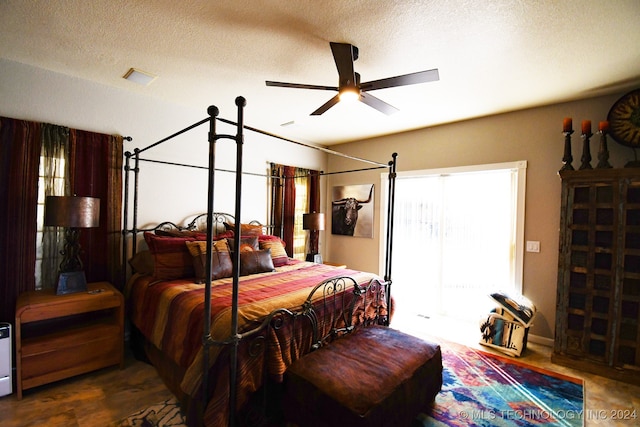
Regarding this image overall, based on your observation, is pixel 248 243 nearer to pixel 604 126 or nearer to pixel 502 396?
pixel 502 396

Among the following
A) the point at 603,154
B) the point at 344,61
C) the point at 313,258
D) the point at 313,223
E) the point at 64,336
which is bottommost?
the point at 64,336

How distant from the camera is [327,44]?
81.3 inches

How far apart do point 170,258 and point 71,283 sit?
0.74 m

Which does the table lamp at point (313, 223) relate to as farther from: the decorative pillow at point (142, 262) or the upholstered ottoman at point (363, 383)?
the upholstered ottoman at point (363, 383)

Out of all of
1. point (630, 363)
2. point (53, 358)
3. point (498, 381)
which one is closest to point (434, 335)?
point (498, 381)

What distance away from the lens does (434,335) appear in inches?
131

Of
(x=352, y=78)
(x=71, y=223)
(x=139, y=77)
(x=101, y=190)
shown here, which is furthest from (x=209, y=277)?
(x=139, y=77)

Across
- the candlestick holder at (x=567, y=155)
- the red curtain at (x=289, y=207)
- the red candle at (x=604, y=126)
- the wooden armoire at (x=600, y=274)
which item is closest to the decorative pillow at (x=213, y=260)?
the red curtain at (x=289, y=207)

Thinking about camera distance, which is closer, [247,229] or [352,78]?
[352,78]

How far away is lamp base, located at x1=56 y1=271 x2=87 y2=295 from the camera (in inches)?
90.7

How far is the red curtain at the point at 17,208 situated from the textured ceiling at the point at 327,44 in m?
0.65

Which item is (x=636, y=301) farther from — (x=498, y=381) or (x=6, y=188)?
(x=6, y=188)

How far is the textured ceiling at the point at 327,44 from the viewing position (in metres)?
1.72

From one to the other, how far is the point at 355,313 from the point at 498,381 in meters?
1.32
